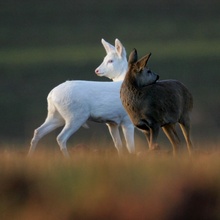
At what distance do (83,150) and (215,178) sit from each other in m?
3.22

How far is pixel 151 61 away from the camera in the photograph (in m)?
51.4

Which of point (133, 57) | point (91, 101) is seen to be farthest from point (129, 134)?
point (133, 57)

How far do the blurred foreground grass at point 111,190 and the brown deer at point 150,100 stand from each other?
3060 millimetres

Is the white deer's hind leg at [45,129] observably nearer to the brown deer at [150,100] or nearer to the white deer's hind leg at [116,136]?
the white deer's hind leg at [116,136]

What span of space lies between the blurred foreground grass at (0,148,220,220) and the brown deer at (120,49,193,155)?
120 inches

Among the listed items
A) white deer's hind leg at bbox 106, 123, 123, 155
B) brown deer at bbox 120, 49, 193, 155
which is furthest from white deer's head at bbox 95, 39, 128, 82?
brown deer at bbox 120, 49, 193, 155

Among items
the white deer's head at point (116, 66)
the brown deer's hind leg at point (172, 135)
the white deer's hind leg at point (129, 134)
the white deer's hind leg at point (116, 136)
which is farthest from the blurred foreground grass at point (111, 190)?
the white deer's head at point (116, 66)

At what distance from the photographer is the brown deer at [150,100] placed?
14.0 m

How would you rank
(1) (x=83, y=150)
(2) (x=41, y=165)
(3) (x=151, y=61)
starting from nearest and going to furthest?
(2) (x=41, y=165) < (1) (x=83, y=150) < (3) (x=151, y=61)

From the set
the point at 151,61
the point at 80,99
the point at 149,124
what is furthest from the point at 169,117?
the point at 151,61

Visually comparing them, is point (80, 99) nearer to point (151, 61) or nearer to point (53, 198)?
point (53, 198)

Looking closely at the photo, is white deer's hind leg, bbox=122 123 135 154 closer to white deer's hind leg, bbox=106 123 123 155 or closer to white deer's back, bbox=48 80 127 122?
white deer's hind leg, bbox=106 123 123 155

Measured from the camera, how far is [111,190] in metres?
10.4

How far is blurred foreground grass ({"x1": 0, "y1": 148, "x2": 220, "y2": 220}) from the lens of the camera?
10227 millimetres
